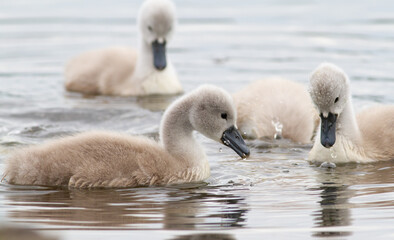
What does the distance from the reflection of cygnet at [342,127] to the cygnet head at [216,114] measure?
1094mm

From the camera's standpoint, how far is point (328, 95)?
8992 mm

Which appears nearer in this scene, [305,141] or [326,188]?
[326,188]

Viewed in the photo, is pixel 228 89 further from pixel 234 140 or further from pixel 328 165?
pixel 234 140

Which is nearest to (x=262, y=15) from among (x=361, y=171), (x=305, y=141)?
(x=305, y=141)

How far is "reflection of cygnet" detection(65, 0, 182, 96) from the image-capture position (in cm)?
1278

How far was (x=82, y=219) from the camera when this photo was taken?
7113mm

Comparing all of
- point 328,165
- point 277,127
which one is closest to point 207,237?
point 328,165

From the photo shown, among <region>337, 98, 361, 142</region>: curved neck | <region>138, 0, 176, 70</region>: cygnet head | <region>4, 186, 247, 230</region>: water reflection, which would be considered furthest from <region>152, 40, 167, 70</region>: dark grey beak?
<region>4, 186, 247, 230</region>: water reflection

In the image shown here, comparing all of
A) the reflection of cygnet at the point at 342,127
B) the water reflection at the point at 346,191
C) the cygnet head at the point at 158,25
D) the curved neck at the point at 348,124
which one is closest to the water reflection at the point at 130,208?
the water reflection at the point at 346,191

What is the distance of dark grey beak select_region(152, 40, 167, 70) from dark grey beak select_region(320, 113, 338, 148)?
13.3 feet

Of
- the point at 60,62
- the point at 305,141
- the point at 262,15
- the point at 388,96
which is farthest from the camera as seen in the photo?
the point at 262,15

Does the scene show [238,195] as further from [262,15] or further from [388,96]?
[262,15]

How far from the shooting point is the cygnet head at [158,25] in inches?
501

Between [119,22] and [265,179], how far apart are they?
10147 mm
